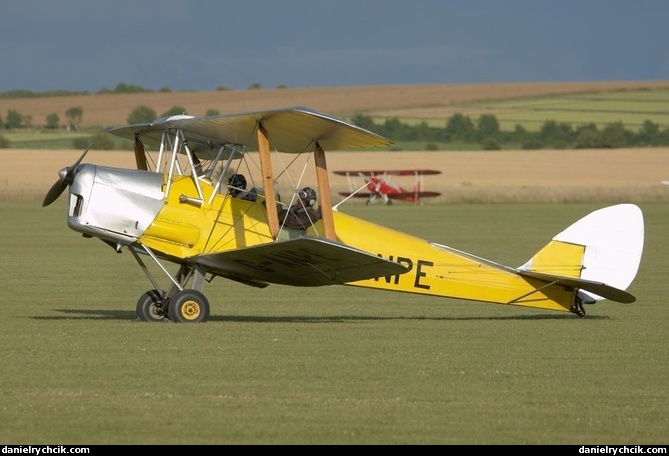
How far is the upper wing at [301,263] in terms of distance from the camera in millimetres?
12086

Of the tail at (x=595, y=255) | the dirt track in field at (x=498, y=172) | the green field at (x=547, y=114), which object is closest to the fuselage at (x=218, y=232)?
the tail at (x=595, y=255)

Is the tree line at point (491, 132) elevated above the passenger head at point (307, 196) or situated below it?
above

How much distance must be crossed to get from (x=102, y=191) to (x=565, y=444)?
7035mm

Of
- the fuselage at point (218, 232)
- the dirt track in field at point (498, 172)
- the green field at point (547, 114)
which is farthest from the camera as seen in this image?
the green field at point (547, 114)

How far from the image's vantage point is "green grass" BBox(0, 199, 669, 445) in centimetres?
751

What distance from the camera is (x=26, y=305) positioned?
15.5 m

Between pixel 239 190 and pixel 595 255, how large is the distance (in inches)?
167

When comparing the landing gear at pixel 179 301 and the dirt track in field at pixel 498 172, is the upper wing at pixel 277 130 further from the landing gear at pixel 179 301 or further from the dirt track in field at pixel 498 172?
the dirt track in field at pixel 498 172

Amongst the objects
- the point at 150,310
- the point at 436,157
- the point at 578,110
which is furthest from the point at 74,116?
the point at 150,310

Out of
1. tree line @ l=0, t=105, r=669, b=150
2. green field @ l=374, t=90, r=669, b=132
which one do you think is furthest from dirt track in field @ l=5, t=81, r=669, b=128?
green field @ l=374, t=90, r=669, b=132

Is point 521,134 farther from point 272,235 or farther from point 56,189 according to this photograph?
point 272,235

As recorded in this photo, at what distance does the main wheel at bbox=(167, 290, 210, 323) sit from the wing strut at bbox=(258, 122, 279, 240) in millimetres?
1272

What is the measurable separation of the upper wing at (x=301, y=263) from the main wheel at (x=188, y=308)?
400mm
